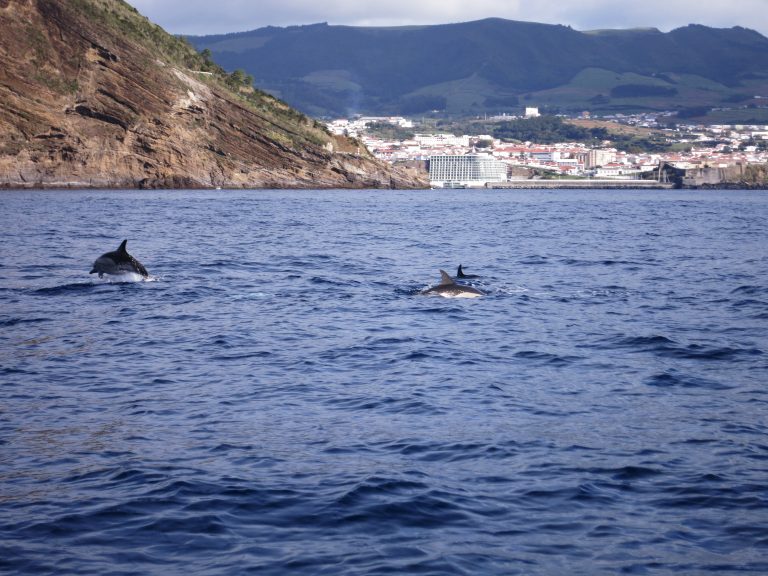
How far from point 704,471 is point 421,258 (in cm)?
2679

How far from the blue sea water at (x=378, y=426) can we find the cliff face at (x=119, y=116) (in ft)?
236

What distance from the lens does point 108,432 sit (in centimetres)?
1252

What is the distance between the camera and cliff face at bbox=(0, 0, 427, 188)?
9575cm

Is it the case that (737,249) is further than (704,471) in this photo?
Yes

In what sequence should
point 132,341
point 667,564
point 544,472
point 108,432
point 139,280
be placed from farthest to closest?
point 139,280 → point 132,341 → point 108,432 → point 544,472 → point 667,564

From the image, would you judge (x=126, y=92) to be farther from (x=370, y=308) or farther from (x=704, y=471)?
(x=704, y=471)

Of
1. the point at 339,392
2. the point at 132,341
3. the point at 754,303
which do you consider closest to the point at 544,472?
the point at 339,392

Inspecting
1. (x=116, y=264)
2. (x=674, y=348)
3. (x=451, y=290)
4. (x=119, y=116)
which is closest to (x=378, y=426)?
(x=674, y=348)

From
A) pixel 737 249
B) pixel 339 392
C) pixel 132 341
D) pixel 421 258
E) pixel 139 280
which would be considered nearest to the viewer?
pixel 339 392

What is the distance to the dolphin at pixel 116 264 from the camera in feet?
90.2

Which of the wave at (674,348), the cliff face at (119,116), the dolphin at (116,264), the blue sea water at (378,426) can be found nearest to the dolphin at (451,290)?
the blue sea water at (378,426)

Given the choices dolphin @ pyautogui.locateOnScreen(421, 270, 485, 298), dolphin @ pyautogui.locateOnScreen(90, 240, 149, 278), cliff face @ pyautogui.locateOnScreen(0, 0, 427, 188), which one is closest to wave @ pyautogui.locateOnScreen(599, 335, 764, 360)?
dolphin @ pyautogui.locateOnScreen(421, 270, 485, 298)

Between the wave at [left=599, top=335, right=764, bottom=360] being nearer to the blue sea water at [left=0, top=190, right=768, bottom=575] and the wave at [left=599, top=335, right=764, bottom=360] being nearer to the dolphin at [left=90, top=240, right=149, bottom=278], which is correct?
the blue sea water at [left=0, top=190, right=768, bottom=575]

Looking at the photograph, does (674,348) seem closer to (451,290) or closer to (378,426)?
(451,290)
